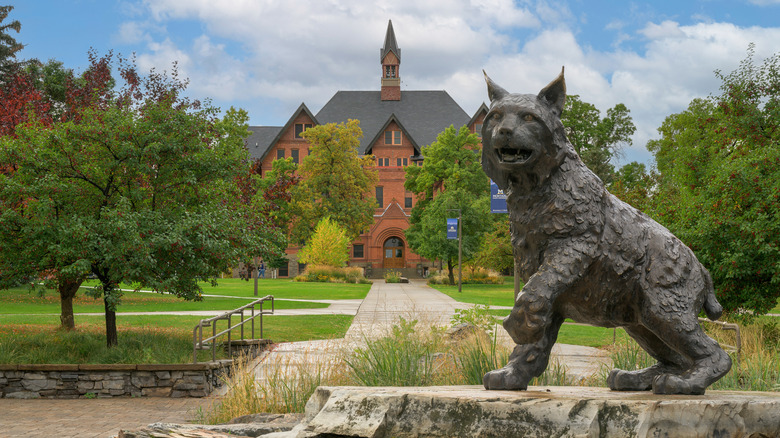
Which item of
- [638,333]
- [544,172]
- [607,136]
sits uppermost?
[607,136]

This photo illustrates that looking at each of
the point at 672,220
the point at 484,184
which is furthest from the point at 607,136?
the point at 672,220

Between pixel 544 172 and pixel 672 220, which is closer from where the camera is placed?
pixel 544 172

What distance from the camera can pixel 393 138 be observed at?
188ft

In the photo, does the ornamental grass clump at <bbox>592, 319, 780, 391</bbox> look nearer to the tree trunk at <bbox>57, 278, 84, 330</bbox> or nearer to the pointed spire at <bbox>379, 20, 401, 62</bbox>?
the tree trunk at <bbox>57, 278, 84, 330</bbox>

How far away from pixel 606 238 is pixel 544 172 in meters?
0.53

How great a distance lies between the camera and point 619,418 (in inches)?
130

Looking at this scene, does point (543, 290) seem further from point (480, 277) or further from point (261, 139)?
point (261, 139)

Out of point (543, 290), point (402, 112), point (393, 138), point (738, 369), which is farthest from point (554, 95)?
point (402, 112)

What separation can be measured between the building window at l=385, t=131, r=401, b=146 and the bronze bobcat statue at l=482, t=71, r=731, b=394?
53932 millimetres

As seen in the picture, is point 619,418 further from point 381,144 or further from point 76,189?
point 381,144

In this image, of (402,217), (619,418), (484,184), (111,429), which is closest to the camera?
(619,418)

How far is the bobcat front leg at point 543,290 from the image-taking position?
3291mm

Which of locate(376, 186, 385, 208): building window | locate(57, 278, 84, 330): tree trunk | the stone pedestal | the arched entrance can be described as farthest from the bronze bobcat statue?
locate(376, 186, 385, 208): building window

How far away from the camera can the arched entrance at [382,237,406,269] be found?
183 feet
